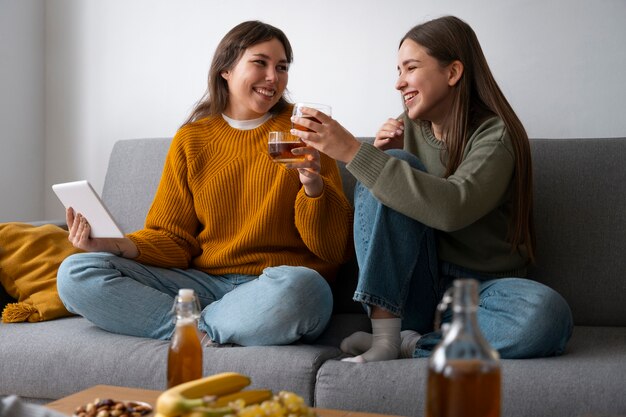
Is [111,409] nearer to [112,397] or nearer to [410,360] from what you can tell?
[112,397]

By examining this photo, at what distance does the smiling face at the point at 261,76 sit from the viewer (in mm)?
2344

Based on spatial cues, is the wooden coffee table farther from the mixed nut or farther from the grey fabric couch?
the grey fabric couch

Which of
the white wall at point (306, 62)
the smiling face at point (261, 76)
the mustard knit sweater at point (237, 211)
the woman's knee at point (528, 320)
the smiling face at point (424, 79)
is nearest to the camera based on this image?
the woman's knee at point (528, 320)

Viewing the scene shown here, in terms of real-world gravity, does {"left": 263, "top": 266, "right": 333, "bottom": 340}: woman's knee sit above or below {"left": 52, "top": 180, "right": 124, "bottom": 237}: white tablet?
below

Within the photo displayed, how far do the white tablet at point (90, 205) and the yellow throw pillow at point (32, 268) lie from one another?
29 cm

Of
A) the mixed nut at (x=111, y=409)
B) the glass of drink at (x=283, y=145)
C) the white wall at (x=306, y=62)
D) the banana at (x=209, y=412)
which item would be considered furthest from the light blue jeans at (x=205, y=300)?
the white wall at (x=306, y=62)

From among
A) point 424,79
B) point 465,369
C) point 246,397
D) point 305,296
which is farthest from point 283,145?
point 465,369

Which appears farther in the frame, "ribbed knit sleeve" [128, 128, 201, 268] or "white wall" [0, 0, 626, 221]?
"white wall" [0, 0, 626, 221]

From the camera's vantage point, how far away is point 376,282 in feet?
6.18

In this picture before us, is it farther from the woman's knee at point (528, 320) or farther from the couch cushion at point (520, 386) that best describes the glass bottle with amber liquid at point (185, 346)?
the woman's knee at point (528, 320)

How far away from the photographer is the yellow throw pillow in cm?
219

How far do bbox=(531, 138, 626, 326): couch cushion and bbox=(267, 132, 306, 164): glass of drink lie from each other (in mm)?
765

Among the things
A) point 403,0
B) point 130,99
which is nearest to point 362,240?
point 403,0

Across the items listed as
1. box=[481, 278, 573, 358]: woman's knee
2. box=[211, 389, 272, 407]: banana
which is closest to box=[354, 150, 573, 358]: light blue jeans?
box=[481, 278, 573, 358]: woman's knee
